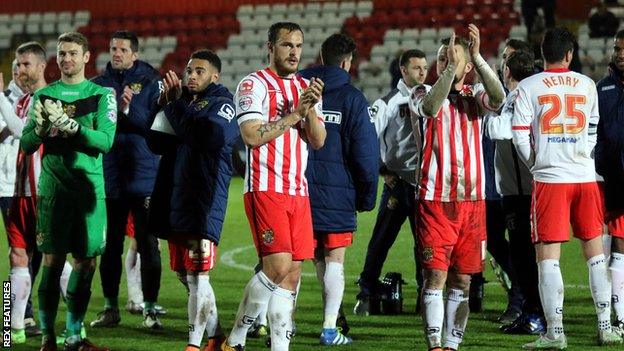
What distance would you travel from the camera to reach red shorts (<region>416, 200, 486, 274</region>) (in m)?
6.71

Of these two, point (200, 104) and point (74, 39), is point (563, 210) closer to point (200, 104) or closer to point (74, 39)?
point (200, 104)

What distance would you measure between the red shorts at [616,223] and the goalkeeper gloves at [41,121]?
3.83 metres

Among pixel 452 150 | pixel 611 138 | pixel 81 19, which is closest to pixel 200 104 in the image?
pixel 452 150

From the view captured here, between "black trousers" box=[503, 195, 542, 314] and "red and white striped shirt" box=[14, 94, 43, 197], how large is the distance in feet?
10.9

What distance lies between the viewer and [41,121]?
7.05 metres

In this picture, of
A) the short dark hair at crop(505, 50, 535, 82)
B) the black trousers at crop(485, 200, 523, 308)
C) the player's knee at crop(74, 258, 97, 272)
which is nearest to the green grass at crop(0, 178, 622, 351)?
the black trousers at crop(485, 200, 523, 308)

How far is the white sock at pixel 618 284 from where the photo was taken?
7.90 metres

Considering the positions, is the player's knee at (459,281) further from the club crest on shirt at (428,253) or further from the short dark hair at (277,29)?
the short dark hair at (277,29)

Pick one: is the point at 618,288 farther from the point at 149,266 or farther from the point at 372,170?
the point at 149,266

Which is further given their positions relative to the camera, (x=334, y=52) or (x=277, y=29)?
(x=334, y=52)

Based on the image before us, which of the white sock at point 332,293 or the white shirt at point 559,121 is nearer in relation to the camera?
the white shirt at point 559,121

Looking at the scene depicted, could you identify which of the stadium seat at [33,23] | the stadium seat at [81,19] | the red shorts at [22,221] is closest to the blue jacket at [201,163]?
the red shorts at [22,221]

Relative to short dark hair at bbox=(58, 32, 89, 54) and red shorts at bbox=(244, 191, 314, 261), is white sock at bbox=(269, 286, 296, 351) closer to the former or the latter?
red shorts at bbox=(244, 191, 314, 261)

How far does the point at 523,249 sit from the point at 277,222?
244 cm
